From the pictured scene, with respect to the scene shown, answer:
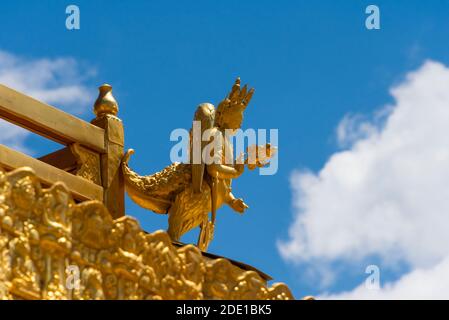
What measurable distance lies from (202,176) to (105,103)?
171 cm

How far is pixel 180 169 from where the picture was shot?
24906 mm

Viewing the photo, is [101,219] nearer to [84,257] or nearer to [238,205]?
[84,257]

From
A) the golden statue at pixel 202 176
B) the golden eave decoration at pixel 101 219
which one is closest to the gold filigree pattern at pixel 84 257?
the golden eave decoration at pixel 101 219

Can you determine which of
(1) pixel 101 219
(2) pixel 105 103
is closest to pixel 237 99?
(2) pixel 105 103

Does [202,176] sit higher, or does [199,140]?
[199,140]

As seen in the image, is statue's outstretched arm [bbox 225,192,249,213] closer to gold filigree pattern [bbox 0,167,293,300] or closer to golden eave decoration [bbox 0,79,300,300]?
golden eave decoration [bbox 0,79,300,300]

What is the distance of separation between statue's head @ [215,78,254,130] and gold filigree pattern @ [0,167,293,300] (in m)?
4.31

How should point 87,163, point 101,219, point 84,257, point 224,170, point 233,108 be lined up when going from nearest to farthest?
point 84,257 < point 101,219 < point 87,163 < point 224,170 < point 233,108

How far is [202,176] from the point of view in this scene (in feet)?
81.4

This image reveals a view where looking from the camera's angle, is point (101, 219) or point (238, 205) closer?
point (101, 219)

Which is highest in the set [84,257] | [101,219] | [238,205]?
[238,205]
